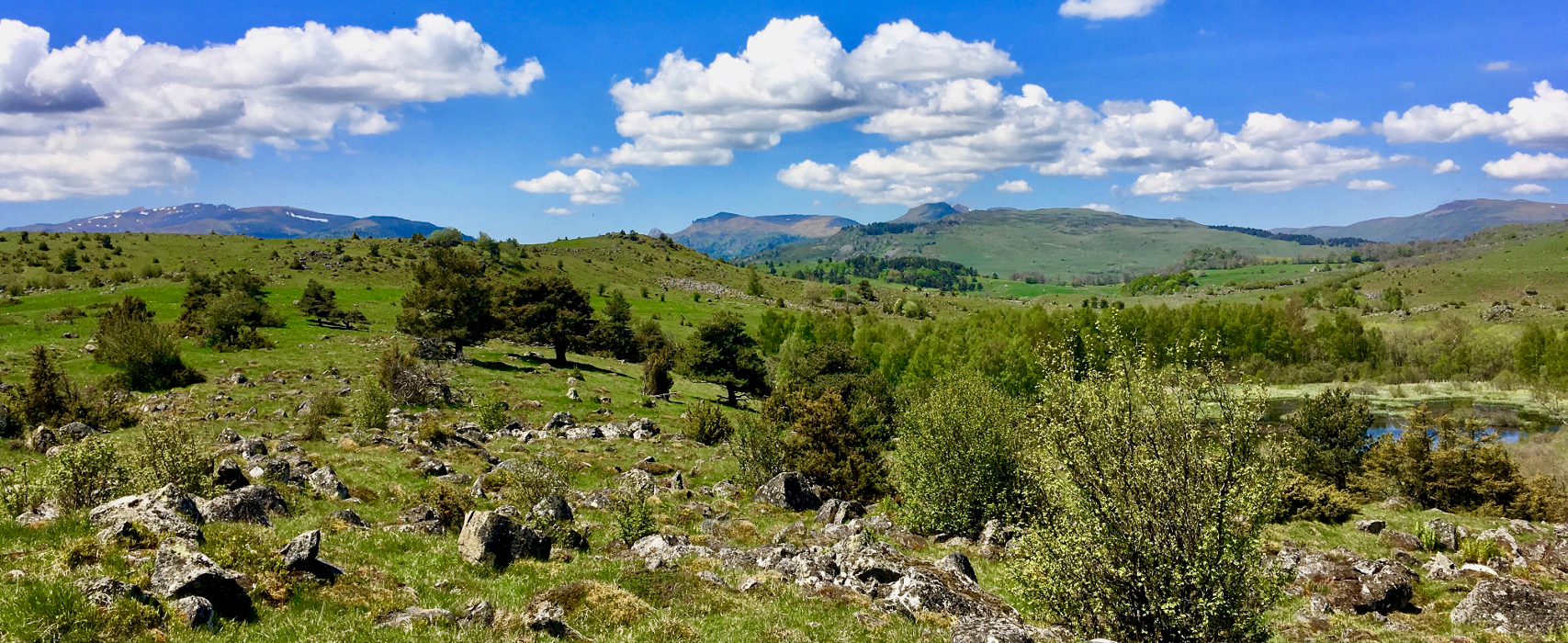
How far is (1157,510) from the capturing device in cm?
1641

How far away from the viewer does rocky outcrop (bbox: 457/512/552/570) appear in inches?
735

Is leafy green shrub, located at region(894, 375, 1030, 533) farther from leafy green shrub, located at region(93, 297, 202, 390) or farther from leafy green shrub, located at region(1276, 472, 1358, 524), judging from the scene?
leafy green shrub, located at region(93, 297, 202, 390)

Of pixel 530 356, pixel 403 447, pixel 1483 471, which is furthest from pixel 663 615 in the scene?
pixel 530 356

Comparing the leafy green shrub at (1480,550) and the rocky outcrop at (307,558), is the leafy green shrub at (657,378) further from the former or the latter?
the leafy green shrub at (1480,550)

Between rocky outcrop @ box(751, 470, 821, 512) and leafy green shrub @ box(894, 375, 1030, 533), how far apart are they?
5358 millimetres

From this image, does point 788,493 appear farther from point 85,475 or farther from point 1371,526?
point 1371,526

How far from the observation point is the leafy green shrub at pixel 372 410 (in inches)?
1734

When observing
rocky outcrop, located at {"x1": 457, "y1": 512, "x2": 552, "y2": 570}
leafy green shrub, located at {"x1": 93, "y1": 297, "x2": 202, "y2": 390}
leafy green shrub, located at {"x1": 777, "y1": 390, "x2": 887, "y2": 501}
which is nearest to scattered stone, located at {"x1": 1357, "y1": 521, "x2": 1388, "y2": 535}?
leafy green shrub, located at {"x1": 777, "y1": 390, "x2": 887, "y2": 501}

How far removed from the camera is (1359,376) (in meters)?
122

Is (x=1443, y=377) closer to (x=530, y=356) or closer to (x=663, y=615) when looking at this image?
(x=530, y=356)

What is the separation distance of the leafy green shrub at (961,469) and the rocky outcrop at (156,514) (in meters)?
29.1

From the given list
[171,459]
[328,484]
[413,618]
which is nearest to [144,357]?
[328,484]

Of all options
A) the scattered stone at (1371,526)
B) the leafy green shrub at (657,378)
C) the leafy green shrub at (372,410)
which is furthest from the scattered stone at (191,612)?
the leafy green shrub at (657,378)

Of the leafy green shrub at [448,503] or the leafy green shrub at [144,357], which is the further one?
the leafy green shrub at [144,357]
